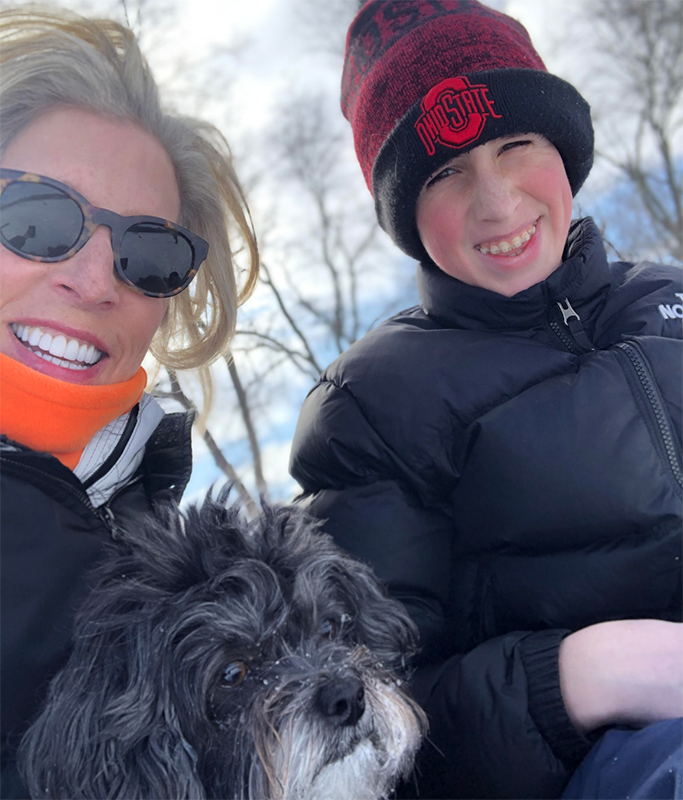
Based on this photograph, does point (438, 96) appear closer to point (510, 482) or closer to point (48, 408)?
point (510, 482)

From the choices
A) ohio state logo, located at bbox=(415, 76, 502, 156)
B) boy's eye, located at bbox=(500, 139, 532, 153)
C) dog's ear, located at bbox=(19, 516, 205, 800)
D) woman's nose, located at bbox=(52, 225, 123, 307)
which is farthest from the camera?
boy's eye, located at bbox=(500, 139, 532, 153)

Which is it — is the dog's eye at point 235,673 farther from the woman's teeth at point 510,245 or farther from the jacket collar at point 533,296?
the woman's teeth at point 510,245

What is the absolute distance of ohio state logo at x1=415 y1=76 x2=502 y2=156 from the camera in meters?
2.16

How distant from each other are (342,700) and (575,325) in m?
1.66

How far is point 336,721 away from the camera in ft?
5.06

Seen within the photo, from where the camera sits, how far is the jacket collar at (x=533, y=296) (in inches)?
94.0

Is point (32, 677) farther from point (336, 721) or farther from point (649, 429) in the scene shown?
point (649, 429)

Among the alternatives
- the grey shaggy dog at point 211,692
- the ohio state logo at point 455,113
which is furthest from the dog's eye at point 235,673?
the ohio state logo at point 455,113

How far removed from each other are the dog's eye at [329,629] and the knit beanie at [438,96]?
1624mm

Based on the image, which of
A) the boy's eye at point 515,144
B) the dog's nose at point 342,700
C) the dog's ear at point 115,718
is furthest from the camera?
the boy's eye at point 515,144

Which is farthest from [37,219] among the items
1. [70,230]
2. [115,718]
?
[115,718]

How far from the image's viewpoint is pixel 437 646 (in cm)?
227

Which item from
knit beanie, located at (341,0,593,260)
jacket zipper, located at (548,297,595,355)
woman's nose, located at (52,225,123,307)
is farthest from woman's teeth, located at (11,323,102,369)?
jacket zipper, located at (548,297,595,355)

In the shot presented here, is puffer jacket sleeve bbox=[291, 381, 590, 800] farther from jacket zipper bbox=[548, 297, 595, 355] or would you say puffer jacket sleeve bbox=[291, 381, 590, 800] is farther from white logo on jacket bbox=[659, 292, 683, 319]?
white logo on jacket bbox=[659, 292, 683, 319]
